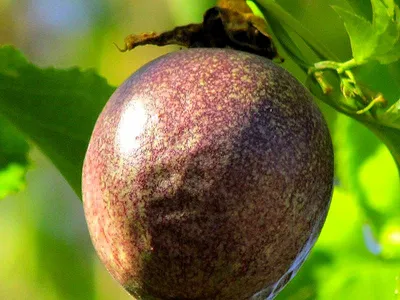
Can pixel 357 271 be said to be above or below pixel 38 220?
above

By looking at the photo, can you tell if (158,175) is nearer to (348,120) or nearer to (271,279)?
(271,279)

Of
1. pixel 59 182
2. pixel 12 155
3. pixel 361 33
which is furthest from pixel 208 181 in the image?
pixel 59 182

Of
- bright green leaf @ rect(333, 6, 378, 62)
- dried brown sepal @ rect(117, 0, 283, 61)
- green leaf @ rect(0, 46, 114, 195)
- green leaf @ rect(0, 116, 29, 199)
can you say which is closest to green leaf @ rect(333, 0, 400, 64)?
bright green leaf @ rect(333, 6, 378, 62)

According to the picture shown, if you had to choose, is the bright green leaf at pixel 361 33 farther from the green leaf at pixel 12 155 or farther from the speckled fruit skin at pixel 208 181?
the green leaf at pixel 12 155

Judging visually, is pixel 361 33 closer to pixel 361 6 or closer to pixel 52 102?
pixel 361 6

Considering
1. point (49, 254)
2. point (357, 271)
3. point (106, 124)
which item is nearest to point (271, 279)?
point (106, 124)

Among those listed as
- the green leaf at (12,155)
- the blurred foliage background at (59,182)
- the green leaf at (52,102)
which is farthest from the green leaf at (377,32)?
the blurred foliage background at (59,182)

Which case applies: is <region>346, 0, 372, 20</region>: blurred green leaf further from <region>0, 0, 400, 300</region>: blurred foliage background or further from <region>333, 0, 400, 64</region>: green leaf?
<region>0, 0, 400, 300</region>: blurred foliage background
